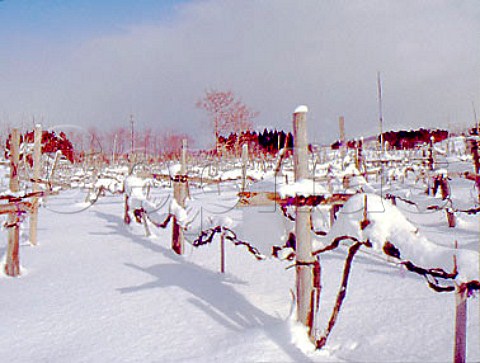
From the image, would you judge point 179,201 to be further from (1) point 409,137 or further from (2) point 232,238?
(1) point 409,137

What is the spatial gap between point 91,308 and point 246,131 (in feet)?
72.1

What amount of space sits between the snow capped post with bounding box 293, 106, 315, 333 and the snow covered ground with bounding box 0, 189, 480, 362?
0.58 feet

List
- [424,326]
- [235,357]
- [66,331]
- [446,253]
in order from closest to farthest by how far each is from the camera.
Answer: [446,253] → [235,357] → [424,326] → [66,331]

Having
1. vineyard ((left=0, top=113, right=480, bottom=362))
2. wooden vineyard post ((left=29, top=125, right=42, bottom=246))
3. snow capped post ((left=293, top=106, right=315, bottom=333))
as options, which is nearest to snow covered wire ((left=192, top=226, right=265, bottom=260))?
vineyard ((left=0, top=113, right=480, bottom=362))

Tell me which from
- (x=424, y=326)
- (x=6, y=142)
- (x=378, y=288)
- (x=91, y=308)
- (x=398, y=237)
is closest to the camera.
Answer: (x=398, y=237)

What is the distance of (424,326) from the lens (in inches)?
116

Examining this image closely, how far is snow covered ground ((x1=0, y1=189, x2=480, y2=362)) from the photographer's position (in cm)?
269

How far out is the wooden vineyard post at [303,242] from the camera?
2.71 metres

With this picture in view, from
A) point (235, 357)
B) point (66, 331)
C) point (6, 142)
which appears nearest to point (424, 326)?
point (235, 357)

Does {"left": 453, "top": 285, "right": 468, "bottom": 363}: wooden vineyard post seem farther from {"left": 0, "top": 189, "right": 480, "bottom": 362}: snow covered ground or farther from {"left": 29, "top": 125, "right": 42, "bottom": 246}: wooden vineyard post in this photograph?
{"left": 29, "top": 125, "right": 42, "bottom": 246}: wooden vineyard post

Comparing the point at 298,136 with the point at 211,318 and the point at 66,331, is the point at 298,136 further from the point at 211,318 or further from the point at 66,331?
the point at 66,331

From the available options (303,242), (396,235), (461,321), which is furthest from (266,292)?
(461,321)

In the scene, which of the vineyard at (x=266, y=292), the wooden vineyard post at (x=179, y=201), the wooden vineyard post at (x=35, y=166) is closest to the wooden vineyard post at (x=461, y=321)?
the vineyard at (x=266, y=292)

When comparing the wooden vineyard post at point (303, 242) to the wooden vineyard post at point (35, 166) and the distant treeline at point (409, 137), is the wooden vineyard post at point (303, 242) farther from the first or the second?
the distant treeline at point (409, 137)
